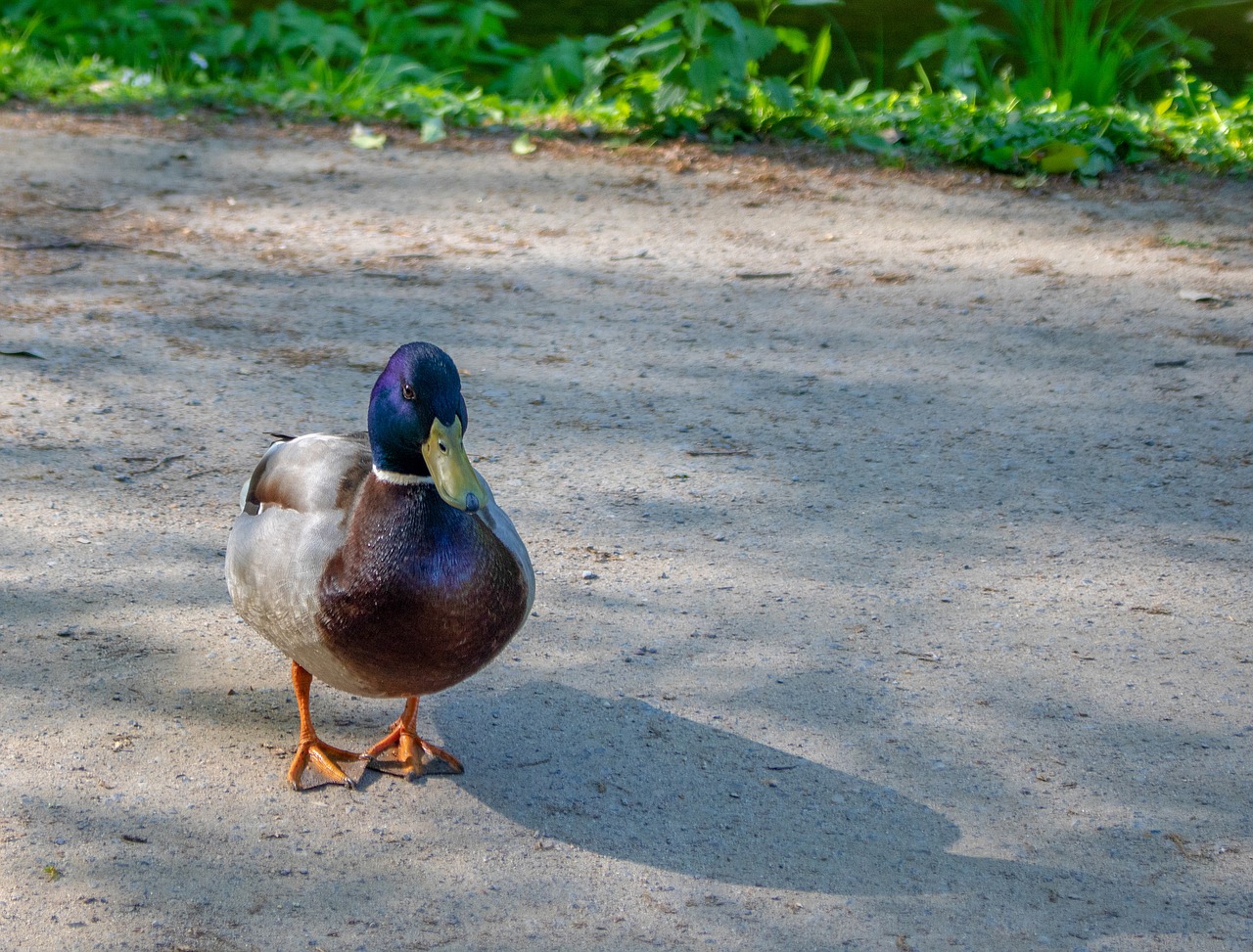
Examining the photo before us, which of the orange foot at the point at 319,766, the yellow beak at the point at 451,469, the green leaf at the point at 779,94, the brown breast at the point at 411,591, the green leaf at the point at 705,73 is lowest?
the orange foot at the point at 319,766

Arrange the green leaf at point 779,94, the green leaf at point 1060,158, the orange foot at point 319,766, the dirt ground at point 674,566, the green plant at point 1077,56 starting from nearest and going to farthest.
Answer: the dirt ground at point 674,566 → the orange foot at point 319,766 → the green leaf at point 1060,158 → the green leaf at point 779,94 → the green plant at point 1077,56

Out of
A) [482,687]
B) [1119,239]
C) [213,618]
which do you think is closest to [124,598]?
[213,618]

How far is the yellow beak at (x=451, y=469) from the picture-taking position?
232 centimetres

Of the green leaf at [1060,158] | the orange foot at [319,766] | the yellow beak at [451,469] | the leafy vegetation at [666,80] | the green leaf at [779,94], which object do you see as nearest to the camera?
the yellow beak at [451,469]

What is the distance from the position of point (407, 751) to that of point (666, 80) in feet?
15.8

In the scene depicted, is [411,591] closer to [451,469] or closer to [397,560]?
[397,560]

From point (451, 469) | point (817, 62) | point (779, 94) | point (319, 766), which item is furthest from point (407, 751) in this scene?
point (817, 62)

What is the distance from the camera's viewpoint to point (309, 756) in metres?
2.77

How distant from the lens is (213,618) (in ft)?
10.6

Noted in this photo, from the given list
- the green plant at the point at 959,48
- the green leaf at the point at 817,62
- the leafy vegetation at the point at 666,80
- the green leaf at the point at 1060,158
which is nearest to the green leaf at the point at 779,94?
the leafy vegetation at the point at 666,80

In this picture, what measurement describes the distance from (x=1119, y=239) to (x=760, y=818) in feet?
13.7

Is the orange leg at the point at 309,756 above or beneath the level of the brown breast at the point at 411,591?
beneath

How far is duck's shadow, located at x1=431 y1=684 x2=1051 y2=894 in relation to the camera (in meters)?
2.52

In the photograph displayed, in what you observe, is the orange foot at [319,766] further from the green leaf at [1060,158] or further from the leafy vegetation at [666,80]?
the green leaf at [1060,158]
